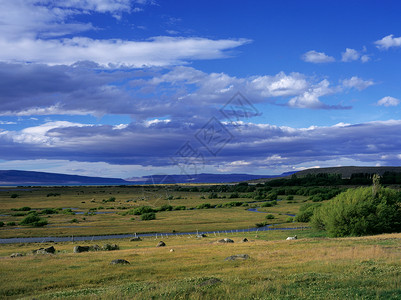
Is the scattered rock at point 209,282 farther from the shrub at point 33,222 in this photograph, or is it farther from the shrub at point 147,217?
the shrub at point 147,217

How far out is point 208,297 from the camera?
12.8 metres

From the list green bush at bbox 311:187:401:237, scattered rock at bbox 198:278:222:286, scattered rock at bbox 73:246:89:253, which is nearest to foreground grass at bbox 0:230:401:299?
scattered rock at bbox 198:278:222:286

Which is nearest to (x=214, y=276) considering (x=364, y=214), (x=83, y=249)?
(x=83, y=249)

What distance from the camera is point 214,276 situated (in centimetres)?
1778

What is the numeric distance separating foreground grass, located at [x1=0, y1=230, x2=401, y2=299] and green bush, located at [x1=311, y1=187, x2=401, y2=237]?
18378 mm

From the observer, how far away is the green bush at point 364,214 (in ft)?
136

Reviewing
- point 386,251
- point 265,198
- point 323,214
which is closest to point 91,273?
point 386,251

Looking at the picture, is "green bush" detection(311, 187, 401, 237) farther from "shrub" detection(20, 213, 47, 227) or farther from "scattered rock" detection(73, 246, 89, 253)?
"shrub" detection(20, 213, 47, 227)

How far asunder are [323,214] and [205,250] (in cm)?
2081

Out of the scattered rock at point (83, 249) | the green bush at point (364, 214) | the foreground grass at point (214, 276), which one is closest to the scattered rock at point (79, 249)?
the scattered rock at point (83, 249)

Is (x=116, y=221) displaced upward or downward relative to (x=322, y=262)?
downward

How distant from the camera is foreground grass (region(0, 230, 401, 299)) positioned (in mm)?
13375

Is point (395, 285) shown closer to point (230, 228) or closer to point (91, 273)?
point (91, 273)

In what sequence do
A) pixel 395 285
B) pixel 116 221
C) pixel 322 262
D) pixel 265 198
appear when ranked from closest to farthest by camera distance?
pixel 395 285 < pixel 322 262 < pixel 116 221 < pixel 265 198
